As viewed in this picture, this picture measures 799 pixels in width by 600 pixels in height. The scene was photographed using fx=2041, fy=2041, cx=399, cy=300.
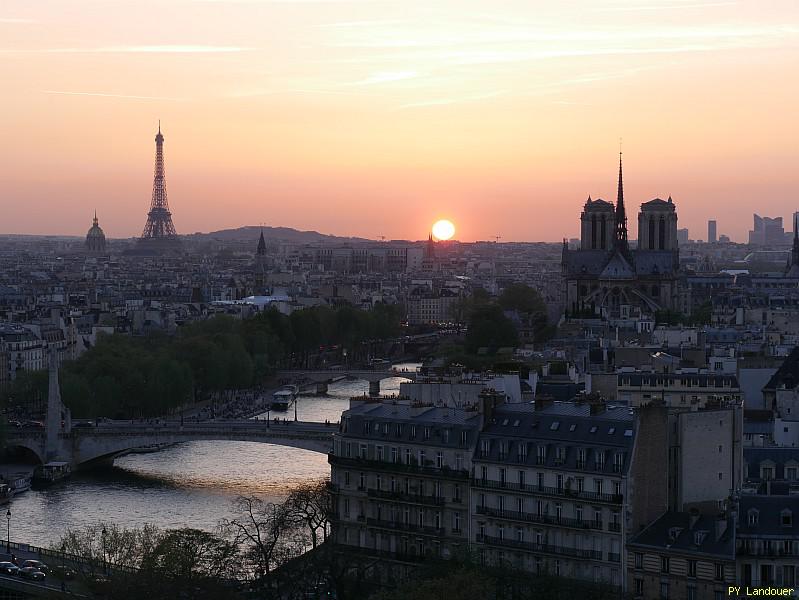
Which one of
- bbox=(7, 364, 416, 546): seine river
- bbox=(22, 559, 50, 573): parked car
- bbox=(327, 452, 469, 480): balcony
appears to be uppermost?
bbox=(327, 452, 469, 480): balcony

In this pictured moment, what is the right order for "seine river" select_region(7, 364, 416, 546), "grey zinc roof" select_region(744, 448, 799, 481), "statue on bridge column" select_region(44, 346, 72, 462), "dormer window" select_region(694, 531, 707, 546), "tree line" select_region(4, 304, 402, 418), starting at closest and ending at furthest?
"dormer window" select_region(694, 531, 707, 546) < "grey zinc roof" select_region(744, 448, 799, 481) < "seine river" select_region(7, 364, 416, 546) < "statue on bridge column" select_region(44, 346, 72, 462) < "tree line" select_region(4, 304, 402, 418)

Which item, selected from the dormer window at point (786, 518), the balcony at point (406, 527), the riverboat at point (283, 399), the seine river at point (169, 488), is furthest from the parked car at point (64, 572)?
the riverboat at point (283, 399)

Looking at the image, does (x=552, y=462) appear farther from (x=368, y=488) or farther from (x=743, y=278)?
(x=743, y=278)

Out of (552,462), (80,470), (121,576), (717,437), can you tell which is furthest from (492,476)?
(80,470)

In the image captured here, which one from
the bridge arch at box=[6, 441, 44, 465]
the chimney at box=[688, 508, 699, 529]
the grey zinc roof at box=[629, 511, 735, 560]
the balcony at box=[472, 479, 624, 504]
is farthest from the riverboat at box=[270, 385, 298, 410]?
the chimney at box=[688, 508, 699, 529]

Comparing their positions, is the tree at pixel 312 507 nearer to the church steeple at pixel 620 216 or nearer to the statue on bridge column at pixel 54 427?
the statue on bridge column at pixel 54 427

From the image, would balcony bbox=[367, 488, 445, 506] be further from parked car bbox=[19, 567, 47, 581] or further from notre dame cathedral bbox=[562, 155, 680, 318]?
notre dame cathedral bbox=[562, 155, 680, 318]
